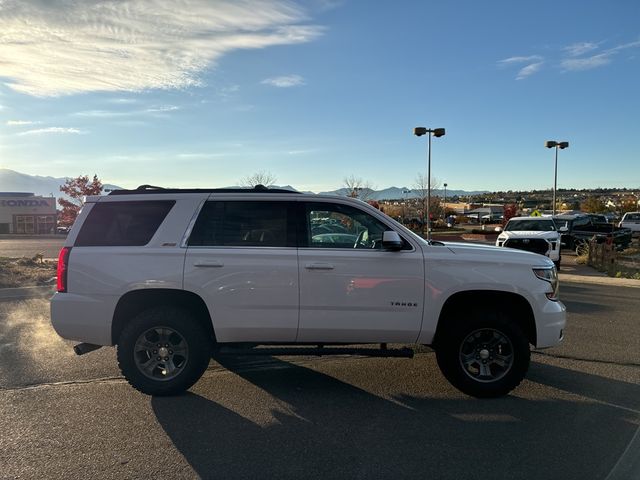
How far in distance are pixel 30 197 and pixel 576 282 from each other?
74.9 meters

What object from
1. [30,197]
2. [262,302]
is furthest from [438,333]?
[30,197]

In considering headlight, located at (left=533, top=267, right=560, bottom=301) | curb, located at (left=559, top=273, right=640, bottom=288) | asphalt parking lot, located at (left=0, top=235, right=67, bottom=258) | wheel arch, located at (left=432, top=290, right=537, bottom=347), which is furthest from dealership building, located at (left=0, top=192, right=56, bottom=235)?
headlight, located at (left=533, top=267, right=560, bottom=301)

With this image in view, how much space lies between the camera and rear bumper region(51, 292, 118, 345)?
5023mm

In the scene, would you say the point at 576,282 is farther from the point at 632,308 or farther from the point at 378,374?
the point at 378,374

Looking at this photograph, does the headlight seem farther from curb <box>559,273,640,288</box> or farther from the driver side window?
curb <box>559,273,640,288</box>

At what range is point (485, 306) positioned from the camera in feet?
16.9

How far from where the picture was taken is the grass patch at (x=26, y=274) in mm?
12331

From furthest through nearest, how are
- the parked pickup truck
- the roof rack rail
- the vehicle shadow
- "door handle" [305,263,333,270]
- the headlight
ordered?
the parked pickup truck → the roof rack rail → the headlight → "door handle" [305,263,333,270] → the vehicle shadow

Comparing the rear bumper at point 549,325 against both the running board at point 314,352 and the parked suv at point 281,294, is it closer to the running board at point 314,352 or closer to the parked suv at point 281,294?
the parked suv at point 281,294

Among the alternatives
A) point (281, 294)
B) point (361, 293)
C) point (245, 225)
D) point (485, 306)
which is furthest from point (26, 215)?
point (485, 306)

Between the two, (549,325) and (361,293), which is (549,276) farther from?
(361,293)

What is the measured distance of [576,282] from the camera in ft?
47.4

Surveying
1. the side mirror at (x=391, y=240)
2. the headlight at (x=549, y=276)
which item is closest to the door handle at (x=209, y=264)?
the side mirror at (x=391, y=240)

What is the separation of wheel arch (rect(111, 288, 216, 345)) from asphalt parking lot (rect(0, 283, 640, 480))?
0.69 meters
